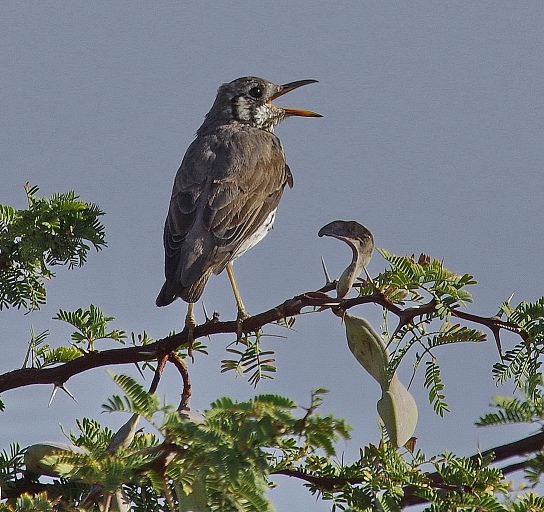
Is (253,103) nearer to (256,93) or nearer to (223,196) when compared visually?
(256,93)

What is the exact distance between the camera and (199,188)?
6.91m

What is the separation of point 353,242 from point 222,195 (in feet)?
11.2

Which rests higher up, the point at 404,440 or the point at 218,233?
the point at 218,233

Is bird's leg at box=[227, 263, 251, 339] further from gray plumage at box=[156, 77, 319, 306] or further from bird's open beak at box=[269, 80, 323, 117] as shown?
bird's open beak at box=[269, 80, 323, 117]

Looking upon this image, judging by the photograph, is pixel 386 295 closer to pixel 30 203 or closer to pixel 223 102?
pixel 30 203

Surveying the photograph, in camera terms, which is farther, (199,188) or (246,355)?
(199,188)

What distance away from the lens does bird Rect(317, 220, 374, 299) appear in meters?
3.50

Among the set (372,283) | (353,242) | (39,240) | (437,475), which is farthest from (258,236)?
(437,475)

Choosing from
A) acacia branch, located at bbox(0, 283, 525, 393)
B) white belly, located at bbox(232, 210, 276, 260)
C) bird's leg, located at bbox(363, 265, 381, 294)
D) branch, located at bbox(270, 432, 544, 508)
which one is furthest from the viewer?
white belly, located at bbox(232, 210, 276, 260)

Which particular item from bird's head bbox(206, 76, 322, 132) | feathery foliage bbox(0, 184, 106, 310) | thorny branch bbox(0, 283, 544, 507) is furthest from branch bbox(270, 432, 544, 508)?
bird's head bbox(206, 76, 322, 132)

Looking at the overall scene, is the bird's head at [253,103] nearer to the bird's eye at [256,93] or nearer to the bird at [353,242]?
the bird's eye at [256,93]

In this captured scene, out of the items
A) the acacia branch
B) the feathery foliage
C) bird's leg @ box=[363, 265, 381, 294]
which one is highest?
the feathery foliage

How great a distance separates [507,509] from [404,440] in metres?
0.44

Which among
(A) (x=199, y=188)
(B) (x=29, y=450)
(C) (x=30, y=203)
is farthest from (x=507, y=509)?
(A) (x=199, y=188)
